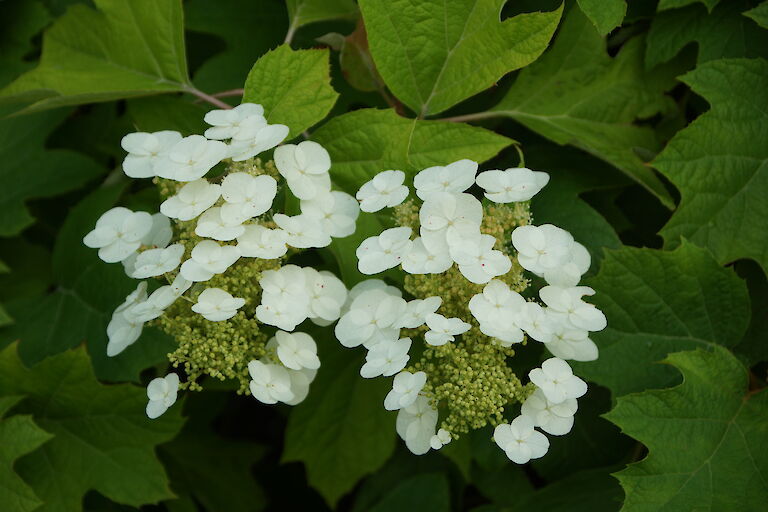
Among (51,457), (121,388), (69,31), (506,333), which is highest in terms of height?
(69,31)

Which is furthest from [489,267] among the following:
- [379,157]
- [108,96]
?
[108,96]

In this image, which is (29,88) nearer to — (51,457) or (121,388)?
(121,388)

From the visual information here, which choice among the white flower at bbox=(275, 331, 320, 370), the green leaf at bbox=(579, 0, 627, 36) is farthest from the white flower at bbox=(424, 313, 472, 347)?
the green leaf at bbox=(579, 0, 627, 36)

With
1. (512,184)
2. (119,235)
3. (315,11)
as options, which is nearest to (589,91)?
(512,184)

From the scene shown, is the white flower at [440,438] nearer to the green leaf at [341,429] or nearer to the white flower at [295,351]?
the white flower at [295,351]

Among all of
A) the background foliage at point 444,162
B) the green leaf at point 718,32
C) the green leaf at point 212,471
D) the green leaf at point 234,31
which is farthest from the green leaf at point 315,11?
the green leaf at point 212,471

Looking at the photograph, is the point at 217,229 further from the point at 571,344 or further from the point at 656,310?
the point at 656,310
